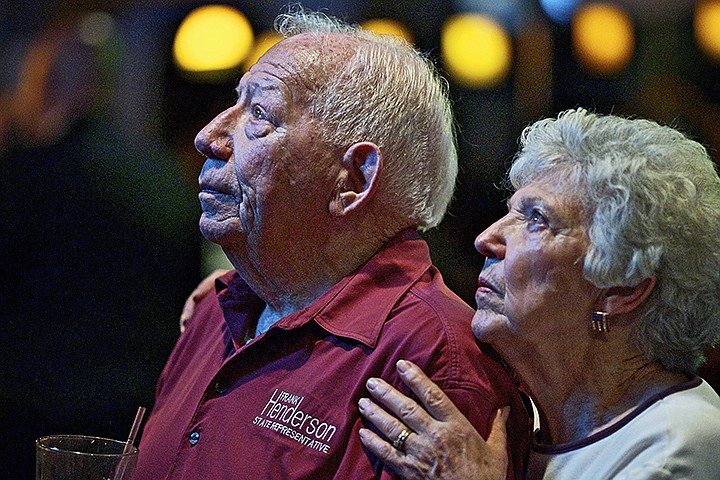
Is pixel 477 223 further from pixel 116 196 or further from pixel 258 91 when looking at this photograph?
pixel 258 91

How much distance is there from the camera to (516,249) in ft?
6.16

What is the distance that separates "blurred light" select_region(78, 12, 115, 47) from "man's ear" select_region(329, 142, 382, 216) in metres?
2.85

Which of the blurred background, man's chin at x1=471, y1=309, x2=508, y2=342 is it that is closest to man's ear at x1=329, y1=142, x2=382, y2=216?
man's chin at x1=471, y1=309, x2=508, y2=342

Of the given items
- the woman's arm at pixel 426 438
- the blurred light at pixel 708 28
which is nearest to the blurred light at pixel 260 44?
the blurred light at pixel 708 28

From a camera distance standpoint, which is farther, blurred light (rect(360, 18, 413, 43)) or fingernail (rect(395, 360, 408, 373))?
blurred light (rect(360, 18, 413, 43))

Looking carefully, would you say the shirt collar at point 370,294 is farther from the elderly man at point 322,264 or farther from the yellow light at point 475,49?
the yellow light at point 475,49

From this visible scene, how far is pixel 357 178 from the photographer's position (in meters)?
2.14

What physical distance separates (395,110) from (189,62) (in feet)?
8.45

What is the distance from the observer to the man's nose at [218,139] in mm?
2184

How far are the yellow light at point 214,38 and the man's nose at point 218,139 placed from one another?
7.97ft

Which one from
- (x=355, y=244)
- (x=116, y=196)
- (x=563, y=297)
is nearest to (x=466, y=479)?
(x=563, y=297)

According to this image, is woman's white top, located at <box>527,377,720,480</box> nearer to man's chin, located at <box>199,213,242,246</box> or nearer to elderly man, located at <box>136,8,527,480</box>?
elderly man, located at <box>136,8,527,480</box>

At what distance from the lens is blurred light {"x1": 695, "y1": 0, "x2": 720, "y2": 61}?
4.19 meters

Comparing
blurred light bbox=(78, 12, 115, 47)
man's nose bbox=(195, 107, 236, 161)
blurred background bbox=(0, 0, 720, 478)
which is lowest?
blurred background bbox=(0, 0, 720, 478)
